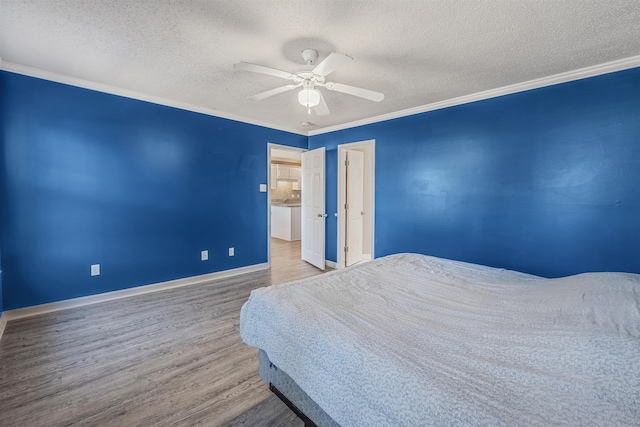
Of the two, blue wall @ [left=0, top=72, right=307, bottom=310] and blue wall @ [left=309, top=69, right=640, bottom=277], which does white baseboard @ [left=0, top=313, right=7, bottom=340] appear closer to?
blue wall @ [left=0, top=72, right=307, bottom=310]

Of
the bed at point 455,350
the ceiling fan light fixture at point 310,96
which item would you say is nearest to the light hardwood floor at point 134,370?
the bed at point 455,350

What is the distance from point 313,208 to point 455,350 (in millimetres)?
3966

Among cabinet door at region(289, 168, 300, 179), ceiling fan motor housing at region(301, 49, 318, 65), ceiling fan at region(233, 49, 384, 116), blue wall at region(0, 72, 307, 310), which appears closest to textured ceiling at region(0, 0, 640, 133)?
ceiling fan motor housing at region(301, 49, 318, 65)

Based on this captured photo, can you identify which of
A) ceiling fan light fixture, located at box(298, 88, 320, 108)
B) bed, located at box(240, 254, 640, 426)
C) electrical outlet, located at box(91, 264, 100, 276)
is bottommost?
electrical outlet, located at box(91, 264, 100, 276)

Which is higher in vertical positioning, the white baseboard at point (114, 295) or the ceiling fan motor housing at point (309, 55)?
the ceiling fan motor housing at point (309, 55)

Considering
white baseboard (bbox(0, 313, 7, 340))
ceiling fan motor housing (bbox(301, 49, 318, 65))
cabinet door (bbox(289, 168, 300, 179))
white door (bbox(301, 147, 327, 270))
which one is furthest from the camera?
cabinet door (bbox(289, 168, 300, 179))

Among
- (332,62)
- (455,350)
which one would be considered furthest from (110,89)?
(455,350)

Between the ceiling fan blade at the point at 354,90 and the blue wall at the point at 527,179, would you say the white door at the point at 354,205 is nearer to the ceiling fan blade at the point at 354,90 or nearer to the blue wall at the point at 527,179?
the blue wall at the point at 527,179

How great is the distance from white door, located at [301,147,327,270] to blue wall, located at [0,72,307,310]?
1.07 m

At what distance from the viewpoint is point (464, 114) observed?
3.35 m

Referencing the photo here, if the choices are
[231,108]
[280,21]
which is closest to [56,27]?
[280,21]

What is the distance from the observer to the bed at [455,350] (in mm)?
892

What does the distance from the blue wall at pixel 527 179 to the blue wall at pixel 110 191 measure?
8.53 ft

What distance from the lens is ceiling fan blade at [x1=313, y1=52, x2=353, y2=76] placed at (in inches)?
67.6
